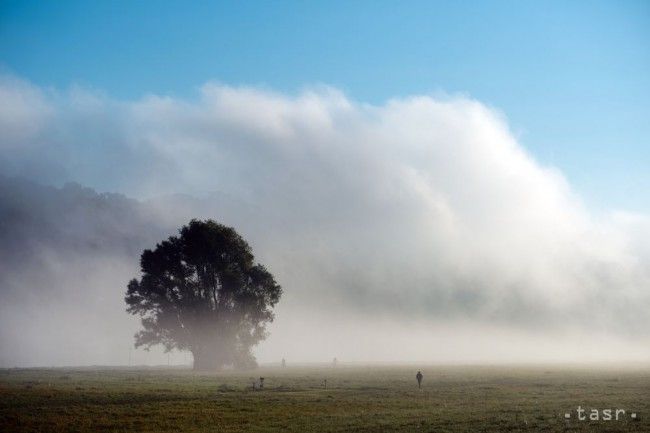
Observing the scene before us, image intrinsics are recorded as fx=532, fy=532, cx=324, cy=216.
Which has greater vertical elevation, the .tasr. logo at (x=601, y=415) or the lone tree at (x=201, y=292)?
the lone tree at (x=201, y=292)

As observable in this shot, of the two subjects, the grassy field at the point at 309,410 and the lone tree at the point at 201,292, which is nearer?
the grassy field at the point at 309,410

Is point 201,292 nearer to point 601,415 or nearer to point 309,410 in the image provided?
point 309,410

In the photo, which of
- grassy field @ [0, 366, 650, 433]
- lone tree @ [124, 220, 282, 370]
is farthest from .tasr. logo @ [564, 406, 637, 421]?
lone tree @ [124, 220, 282, 370]

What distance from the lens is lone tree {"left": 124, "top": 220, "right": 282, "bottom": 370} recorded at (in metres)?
93.6

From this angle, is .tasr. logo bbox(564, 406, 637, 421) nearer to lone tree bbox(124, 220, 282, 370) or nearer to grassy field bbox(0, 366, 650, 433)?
grassy field bbox(0, 366, 650, 433)

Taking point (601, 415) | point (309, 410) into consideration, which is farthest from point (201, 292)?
point (601, 415)

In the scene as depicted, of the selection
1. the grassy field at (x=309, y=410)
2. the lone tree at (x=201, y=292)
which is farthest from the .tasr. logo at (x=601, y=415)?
the lone tree at (x=201, y=292)

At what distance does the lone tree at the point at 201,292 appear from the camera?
3686 inches

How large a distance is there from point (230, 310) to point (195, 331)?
7.15m

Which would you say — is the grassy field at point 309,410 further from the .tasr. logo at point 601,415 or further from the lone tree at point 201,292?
the lone tree at point 201,292

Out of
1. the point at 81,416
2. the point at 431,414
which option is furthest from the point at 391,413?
the point at 81,416

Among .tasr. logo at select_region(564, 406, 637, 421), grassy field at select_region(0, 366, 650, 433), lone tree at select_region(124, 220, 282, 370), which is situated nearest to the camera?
grassy field at select_region(0, 366, 650, 433)

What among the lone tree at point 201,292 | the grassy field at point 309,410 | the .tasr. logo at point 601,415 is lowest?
the grassy field at point 309,410

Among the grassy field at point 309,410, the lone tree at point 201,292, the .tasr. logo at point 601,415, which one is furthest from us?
the lone tree at point 201,292
